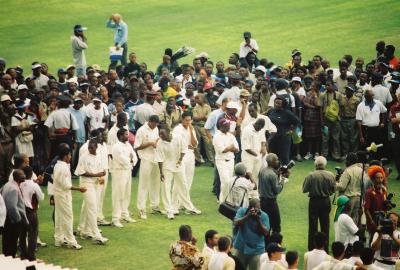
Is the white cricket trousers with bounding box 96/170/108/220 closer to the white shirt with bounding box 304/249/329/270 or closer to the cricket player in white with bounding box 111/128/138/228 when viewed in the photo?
the cricket player in white with bounding box 111/128/138/228

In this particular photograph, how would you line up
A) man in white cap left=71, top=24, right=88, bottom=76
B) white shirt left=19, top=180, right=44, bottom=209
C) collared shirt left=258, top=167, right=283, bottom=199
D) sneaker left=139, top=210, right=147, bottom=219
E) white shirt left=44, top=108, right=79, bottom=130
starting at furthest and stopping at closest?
man in white cap left=71, top=24, right=88, bottom=76 < white shirt left=44, top=108, right=79, bottom=130 < sneaker left=139, top=210, right=147, bottom=219 < collared shirt left=258, top=167, right=283, bottom=199 < white shirt left=19, top=180, right=44, bottom=209

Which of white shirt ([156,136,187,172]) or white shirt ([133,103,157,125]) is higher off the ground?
white shirt ([133,103,157,125])

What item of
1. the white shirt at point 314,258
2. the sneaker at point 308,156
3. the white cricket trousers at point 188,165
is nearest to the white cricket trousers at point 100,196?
the white cricket trousers at point 188,165

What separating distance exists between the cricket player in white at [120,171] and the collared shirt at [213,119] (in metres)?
2.56

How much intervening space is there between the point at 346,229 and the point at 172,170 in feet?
15.4

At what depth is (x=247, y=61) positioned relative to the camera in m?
29.1

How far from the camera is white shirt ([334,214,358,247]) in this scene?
1697 centimetres

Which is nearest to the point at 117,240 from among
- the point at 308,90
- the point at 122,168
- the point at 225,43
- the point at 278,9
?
the point at 122,168

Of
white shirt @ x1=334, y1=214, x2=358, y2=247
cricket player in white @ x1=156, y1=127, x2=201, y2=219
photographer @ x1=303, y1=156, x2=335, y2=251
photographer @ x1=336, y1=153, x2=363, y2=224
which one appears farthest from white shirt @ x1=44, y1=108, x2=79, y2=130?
white shirt @ x1=334, y1=214, x2=358, y2=247

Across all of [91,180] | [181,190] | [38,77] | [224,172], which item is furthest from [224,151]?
[38,77]

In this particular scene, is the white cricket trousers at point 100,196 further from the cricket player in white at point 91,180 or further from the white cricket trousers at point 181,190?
the white cricket trousers at point 181,190

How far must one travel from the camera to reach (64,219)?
60.7 feet

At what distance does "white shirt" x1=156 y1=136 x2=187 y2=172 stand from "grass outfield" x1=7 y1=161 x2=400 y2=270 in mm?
1019

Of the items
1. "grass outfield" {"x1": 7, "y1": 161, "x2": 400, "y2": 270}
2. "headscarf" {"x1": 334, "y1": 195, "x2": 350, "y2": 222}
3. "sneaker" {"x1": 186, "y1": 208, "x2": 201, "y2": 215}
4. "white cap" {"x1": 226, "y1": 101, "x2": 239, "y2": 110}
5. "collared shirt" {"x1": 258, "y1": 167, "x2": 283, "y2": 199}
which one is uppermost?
"white cap" {"x1": 226, "y1": 101, "x2": 239, "y2": 110}
